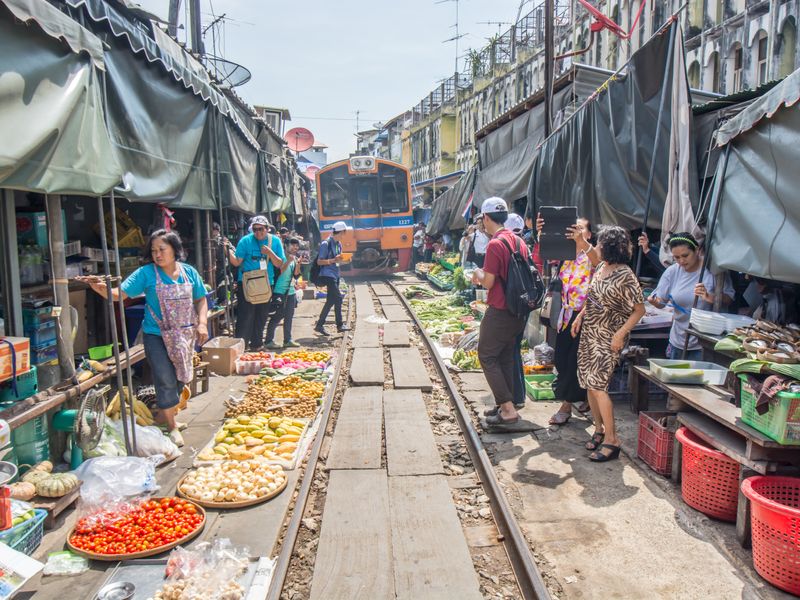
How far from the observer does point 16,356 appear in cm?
393

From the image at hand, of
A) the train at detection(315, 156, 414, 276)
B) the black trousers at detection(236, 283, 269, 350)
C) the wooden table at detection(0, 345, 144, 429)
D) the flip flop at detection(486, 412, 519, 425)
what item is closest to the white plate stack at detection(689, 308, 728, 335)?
the flip flop at detection(486, 412, 519, 425)

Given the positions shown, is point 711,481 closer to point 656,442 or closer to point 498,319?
point 656,442

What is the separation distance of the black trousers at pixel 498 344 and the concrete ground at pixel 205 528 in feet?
6.50

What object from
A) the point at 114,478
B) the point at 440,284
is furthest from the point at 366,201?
the point at 114,478

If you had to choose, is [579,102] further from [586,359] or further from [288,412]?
[288,412]

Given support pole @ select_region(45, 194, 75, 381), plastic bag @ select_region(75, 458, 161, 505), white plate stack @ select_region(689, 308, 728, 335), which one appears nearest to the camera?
plastic bag @ select_region(75, 458, 161, 505)

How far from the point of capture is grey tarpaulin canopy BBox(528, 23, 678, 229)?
20.3ft

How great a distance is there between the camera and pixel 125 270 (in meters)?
6.95

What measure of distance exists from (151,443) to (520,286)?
3368 millimetres

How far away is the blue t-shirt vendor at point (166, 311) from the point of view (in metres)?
4.96

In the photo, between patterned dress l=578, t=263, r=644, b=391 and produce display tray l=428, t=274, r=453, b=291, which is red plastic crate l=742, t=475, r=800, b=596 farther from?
produce display tray l=428, t=274, r=453, b=291

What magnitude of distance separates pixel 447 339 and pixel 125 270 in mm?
5001

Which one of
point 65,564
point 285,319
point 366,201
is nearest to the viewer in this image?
point 65,564

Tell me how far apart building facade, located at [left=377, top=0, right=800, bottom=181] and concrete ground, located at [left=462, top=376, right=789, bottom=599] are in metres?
5.32
